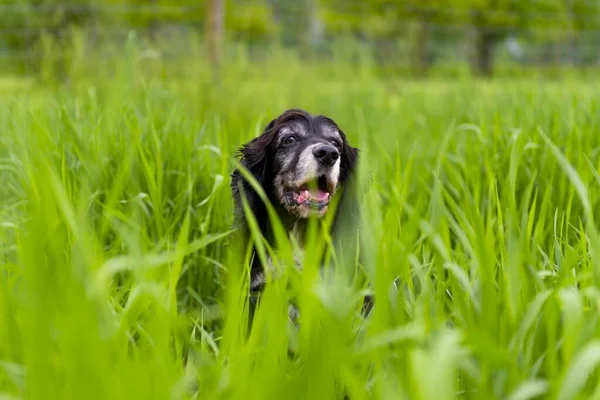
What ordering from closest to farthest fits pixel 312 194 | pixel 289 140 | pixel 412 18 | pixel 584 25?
pixel 312 194, pixel 289 140, pixel 584 25, pixel 412 18

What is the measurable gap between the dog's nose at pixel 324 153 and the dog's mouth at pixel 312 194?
67 millimetres

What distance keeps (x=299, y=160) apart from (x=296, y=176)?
2.5 inches

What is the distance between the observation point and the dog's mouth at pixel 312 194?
7.52 ft

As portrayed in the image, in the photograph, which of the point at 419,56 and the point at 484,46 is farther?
the point at 484,46

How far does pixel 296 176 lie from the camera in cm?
241

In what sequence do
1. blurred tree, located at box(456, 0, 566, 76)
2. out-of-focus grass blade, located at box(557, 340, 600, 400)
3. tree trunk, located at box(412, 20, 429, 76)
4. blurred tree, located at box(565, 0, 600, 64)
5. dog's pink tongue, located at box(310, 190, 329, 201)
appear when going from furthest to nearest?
blurred tree, located at box(456, 0, 566, 76)
blurred tree, located at box(565, 0, 600, 64)
tree trunk, located at box(412, 20, 429, 76)
dog's pink tongue, located at box(310, 190, 329, 201)
out-of-focus grass blade, located at box(557, 340, 600, 400)

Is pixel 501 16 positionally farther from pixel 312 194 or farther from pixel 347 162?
pixel 312 194

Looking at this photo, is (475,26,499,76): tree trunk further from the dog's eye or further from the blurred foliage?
the dog's eye

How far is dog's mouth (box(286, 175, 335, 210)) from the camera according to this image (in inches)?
90.3

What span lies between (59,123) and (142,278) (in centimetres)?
219

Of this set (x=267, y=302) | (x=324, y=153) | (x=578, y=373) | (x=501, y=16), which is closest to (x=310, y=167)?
(x=324, y=153)

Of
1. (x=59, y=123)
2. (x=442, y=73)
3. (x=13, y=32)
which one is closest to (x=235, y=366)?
(x=59, y=123)

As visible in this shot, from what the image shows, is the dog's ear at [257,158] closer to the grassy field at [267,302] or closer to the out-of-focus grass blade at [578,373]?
the grassy field at [267,302]

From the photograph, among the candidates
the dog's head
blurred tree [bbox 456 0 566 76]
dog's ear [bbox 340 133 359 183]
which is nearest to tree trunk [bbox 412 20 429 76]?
blurred tree [bbox 456 0 566 76]
